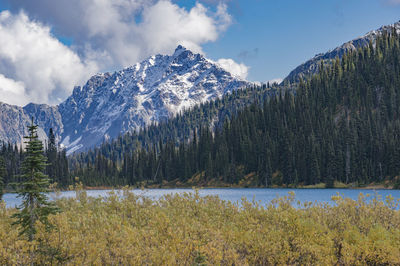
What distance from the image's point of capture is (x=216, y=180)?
16412 centimetres

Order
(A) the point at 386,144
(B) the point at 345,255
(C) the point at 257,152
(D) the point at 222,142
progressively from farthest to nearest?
(D) the point at 222,142 → (C) the point at 257,152 → (A) the point at 386,144 → (B) the point at 345,255

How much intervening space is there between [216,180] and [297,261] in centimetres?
14670

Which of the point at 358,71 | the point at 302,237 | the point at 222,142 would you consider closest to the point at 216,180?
the point at 222,142

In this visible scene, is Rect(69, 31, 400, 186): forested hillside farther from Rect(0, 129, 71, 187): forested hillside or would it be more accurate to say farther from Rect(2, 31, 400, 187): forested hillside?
Rect(0, 129, 71, 187): forested hillside

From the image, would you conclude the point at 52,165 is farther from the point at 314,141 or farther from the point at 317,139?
the point at 317,139

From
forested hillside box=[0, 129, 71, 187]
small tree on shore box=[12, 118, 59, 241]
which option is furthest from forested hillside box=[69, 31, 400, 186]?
small tree on shore box=[12, 118, 59, 241]

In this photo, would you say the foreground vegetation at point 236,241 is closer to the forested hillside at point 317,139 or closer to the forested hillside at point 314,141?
the forested hillside at point 314,141

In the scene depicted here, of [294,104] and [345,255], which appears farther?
[294,104]

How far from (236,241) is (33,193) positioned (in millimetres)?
14323

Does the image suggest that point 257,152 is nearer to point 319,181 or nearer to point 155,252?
point 319,181

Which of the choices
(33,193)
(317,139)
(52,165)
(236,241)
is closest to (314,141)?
(317,139)

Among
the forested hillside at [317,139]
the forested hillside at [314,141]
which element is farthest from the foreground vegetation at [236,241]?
the forested hillside at [317,139]

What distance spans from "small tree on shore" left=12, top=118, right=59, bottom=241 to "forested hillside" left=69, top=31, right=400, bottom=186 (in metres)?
111

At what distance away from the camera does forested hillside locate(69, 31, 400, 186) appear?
123 m
